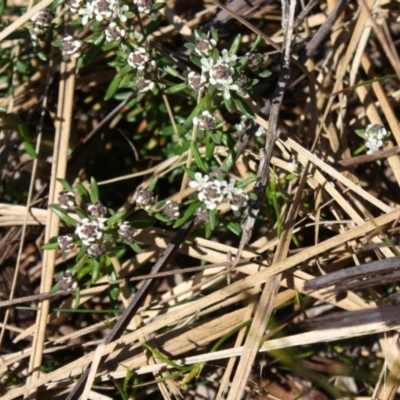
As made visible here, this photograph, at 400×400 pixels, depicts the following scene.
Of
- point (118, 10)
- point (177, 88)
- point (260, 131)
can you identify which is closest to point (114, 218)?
point (177, 88)

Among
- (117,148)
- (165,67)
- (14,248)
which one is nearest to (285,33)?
(165,67)

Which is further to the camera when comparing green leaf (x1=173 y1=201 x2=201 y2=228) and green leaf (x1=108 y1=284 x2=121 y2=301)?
green leaf (x1=108 y1=284 x2=121 y2=301)

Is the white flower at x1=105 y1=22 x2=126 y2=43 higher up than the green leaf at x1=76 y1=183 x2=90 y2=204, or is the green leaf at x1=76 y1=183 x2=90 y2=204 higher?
the white flower at x1=105 y1=22 x2=126 y2=43

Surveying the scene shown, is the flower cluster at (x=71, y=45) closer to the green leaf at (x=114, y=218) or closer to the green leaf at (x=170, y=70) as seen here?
the green leaf at (x=170, y=70)

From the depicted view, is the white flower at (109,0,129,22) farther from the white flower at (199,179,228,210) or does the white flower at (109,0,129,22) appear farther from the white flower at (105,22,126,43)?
the white flower at (199,179,228,210)

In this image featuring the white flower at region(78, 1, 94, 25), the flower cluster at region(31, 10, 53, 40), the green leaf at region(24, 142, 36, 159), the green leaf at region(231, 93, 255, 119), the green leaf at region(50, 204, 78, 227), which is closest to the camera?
the white flower at region(78, 1, 94, 25)

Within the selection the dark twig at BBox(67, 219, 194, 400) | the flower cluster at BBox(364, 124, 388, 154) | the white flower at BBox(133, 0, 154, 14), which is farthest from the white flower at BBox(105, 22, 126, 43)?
the flower cluster at BBox(364, 124, 388, 154)
